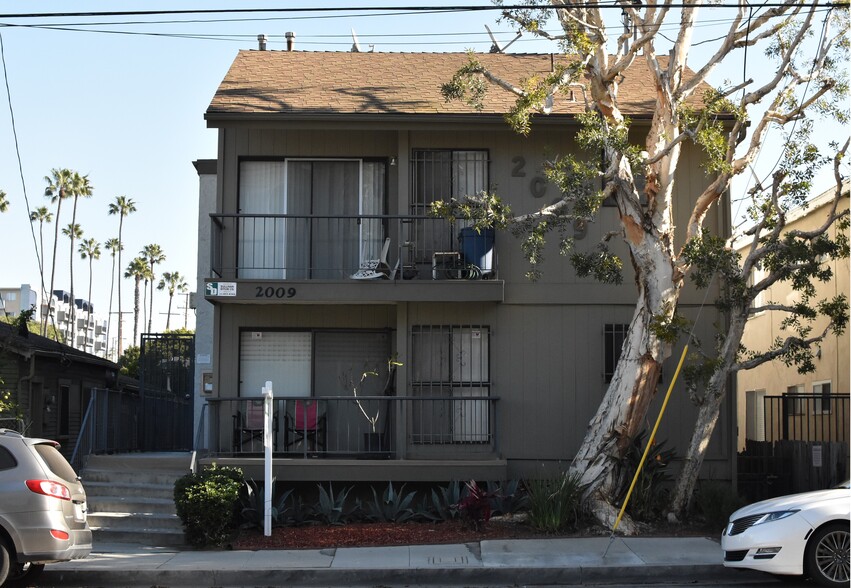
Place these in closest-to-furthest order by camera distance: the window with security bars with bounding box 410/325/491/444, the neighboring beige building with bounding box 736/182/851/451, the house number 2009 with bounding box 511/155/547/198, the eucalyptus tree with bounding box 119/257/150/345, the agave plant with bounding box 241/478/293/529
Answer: the agave plant with bounding box 241/478/293/529 < the window with security bars with bounding box 410/325/491/444 < the house number 2009 with bounding box 511/155/547/198 < the neighboring beige building with bounding box 736/182/851/451 < the eucalyptus tree with bounding box 119/257/150/345

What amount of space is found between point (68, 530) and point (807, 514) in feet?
24.5

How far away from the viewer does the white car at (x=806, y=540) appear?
9719 millimetres

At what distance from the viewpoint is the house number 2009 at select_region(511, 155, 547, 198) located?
1627 cm

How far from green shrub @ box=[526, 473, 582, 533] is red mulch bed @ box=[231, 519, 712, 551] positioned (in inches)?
5.4

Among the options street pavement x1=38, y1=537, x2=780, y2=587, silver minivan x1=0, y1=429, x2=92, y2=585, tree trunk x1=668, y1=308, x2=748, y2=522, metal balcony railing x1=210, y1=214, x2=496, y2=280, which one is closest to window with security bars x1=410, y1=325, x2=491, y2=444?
metal balcony railing x1=210, y1=214, x2=496, y2=280

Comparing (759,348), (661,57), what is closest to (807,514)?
(661,57)

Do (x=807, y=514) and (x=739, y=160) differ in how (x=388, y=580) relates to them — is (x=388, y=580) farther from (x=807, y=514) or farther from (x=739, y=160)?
(x=739, y=160)

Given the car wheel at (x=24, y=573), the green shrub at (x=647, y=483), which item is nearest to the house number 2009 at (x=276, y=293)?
the car wheel at (x=24, y=573)

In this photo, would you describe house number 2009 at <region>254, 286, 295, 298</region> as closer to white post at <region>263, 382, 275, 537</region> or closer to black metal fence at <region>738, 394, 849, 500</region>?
white post at <region>263, 382, 275, 537</region>

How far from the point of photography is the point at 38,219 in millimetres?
52094

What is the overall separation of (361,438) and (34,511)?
691cm

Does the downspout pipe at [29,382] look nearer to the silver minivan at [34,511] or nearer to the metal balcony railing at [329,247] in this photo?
the metal balcony railing at [329,247]

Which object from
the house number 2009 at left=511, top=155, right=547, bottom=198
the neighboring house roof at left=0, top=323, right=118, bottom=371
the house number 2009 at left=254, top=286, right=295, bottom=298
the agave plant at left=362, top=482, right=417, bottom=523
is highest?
the house number 2009 at left=511, top=155, right=547, bottom=198

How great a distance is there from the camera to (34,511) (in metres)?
10.2
